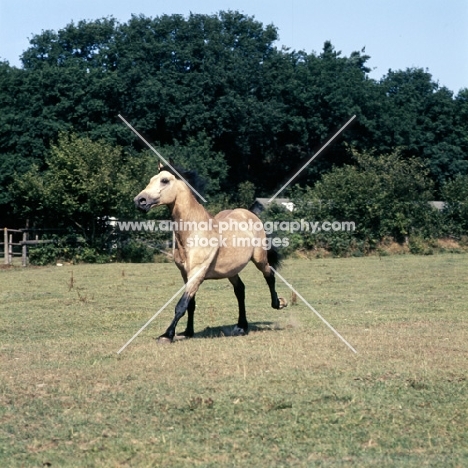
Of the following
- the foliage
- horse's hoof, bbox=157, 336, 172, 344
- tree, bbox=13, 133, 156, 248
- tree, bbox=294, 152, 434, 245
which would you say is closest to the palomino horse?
horse's hoof, bbox=157, 336, 172, 344

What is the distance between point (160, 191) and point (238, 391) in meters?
4.57

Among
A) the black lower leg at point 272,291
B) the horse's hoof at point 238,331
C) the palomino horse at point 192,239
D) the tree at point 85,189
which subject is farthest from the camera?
the tree at point 85,189

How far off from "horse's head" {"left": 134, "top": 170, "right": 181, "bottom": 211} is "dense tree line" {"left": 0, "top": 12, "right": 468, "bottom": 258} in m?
41.9

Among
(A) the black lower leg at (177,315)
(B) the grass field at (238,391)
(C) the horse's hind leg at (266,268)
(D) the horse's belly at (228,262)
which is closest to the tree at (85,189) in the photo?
(B) the grass field at (238,391)

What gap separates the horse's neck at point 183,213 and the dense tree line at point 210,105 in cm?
4195

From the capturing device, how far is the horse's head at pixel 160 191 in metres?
12.2

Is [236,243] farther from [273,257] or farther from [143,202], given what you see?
[143,202]

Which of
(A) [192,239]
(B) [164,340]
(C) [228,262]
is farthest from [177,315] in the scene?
(C) [228,262]

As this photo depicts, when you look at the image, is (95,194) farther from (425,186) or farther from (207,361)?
(207,361)

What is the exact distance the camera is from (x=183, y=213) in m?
12.7

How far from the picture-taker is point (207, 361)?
1037 cm

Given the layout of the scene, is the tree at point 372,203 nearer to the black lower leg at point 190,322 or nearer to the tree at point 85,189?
the tree at point 85,189

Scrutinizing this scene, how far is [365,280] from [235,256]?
44.8 feet

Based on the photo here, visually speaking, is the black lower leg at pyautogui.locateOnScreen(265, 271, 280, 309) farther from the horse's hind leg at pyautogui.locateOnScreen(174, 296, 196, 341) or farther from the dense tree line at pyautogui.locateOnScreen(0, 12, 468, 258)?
the dense tree line at pyautogui.locateOnScreen(0, 12, 468, 258)
